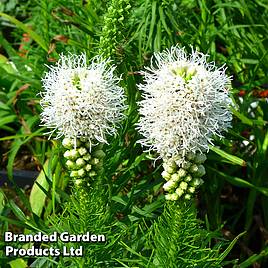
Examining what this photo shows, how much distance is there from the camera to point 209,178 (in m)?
2.75

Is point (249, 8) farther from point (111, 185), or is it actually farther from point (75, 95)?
point (75, 95)

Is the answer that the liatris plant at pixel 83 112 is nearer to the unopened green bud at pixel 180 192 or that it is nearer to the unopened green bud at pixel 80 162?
the unopened green bud at pixel 80 162

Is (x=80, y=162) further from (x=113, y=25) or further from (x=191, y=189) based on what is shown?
(x=113, y=25)

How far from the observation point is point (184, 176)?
1.56m

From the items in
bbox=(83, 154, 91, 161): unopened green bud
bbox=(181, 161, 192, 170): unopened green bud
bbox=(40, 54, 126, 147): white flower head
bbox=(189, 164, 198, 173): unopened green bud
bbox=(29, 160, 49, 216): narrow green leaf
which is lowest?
bbox=(29, 160, 49, 216): narrow green leaf

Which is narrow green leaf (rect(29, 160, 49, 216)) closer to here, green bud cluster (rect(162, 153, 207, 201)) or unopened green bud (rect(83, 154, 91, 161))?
unopened green bud (rect(83, 154, 91, 161))

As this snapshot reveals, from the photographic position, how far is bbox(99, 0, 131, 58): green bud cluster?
1982 millimetres

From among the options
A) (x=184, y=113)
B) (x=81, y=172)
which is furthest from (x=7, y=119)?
(x=184, y=113)

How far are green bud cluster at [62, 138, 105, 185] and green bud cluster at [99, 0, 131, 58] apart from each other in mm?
430

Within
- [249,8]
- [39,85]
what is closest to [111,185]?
[39,85]

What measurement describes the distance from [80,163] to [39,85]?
4.14ft

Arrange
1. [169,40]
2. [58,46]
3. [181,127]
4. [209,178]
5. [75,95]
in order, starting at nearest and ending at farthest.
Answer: [181,127], [75,95], [169,40], [209,178], [58,46]

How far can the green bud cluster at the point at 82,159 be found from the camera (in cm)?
164

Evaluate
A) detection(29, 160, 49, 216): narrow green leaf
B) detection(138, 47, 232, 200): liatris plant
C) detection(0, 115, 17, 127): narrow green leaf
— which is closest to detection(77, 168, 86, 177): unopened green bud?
detection(138, 47, 232, 200): liatris plant
